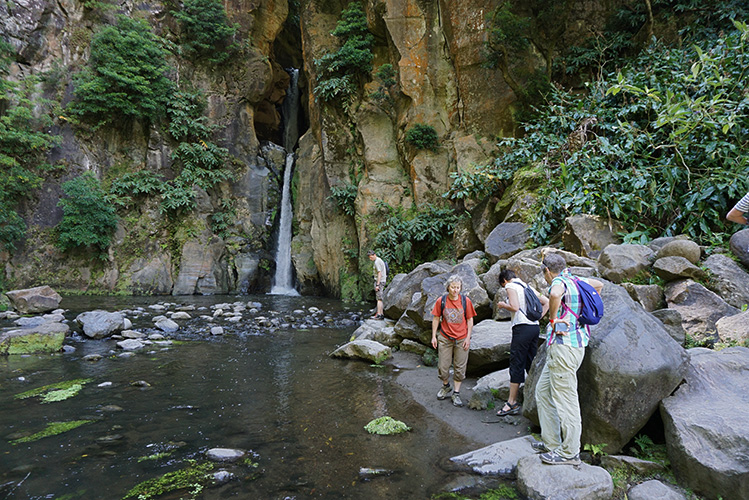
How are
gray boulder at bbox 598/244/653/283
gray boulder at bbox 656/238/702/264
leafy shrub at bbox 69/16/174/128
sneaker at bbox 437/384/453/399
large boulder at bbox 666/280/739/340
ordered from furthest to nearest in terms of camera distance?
leafy shrub at bbox 69/16/174/128
gray boulder at bbox 598/244/653/283
gray boulder at bbox 656/238/702/264
sneaker at bbox 437/384/453/399
large boulder at bbox 666/280/739/340

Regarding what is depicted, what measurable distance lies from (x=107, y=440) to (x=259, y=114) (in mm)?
25185

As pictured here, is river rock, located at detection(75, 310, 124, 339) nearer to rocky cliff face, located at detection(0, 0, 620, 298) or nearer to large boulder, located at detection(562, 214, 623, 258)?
rocky cliff face, located at detection(0, 0, 620, 298)

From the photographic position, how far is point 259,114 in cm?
2620

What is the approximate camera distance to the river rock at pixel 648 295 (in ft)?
18.5

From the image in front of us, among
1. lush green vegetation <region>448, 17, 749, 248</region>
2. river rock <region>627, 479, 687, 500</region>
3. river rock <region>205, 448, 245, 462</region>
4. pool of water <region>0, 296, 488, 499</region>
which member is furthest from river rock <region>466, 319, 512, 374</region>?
river rock <region>205, 448, 245, 462</region>

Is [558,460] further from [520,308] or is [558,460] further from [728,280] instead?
[728,280]

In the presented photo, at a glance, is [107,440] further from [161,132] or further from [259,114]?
[259,114]

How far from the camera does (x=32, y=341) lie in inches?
310

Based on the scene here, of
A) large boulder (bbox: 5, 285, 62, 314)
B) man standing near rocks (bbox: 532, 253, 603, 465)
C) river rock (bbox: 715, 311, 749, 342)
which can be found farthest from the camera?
large boulder (bbox: 5, 285, 62, 314)

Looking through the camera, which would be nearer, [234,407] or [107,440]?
[107,440]

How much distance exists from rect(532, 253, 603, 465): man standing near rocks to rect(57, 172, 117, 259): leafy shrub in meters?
19.9

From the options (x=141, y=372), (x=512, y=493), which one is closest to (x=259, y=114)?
(x=141, y=372)

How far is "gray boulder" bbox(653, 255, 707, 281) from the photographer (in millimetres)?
5539

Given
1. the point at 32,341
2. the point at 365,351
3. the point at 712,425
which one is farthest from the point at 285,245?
the point at 712,425
